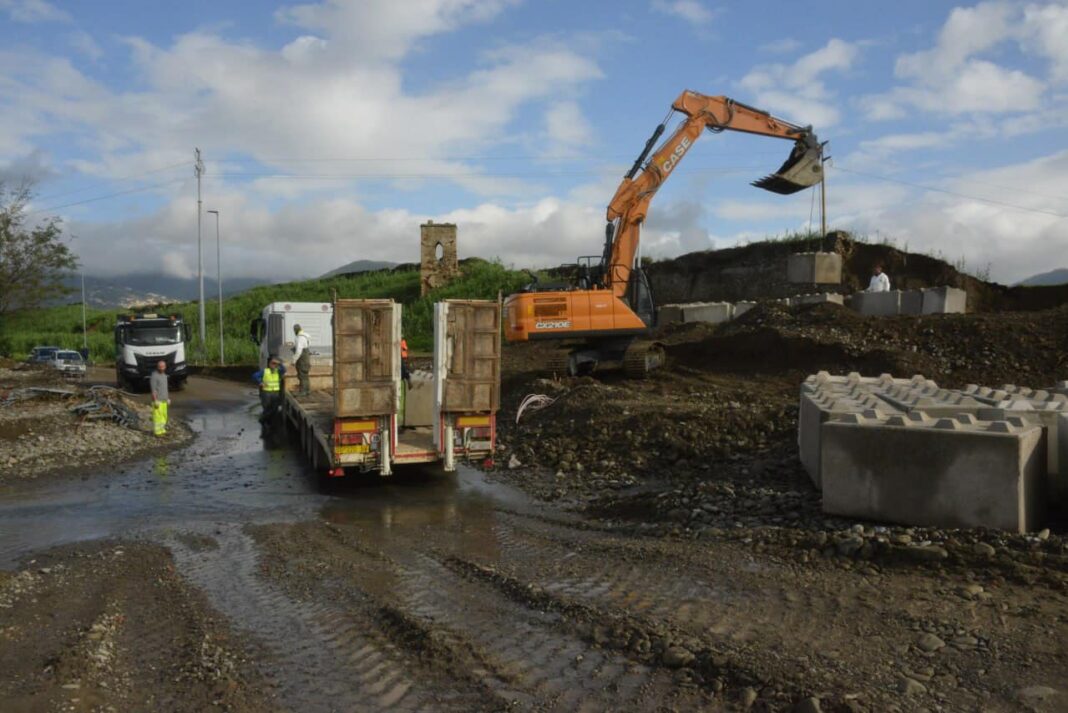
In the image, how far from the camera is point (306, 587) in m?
6.49

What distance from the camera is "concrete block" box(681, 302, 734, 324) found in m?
24.5

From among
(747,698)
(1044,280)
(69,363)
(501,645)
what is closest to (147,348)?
(69,363)

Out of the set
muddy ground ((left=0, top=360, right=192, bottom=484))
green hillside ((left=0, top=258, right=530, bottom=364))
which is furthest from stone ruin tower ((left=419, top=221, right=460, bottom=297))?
muddy ground ((left=0, top=360, right=192, bottom=484))

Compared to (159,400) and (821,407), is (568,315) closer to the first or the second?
(159,400)

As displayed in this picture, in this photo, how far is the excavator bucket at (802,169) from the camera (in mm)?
18203

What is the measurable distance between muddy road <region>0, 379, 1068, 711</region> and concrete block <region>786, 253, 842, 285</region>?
21103 millimetres

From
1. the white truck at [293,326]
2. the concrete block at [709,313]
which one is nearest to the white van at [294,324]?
the white truck at [293,326]

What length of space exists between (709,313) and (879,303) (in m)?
5.17

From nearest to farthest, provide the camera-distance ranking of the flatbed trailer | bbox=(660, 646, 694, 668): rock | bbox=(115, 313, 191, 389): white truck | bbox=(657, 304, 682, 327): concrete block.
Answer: bbox=(660, 646, 694, 668): rock < the flatbed trailer < bbox=(115, 313, 191, 389): white truck < bbox=(657, 304, 682, 327): concrete block

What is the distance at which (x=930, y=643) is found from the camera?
4.61 metres

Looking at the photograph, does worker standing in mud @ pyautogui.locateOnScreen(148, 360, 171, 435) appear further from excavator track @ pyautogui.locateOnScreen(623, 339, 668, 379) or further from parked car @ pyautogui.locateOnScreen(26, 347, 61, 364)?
parked car @ pyautogui.locateOnScreen(26, 347, 61, 364)

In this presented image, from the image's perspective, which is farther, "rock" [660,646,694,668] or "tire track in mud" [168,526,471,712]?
"rock" [660,646,694,668]

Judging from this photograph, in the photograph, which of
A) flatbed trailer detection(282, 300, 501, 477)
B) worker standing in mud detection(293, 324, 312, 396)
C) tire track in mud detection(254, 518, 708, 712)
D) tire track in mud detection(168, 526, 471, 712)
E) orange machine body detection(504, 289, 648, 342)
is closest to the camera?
tire track in mud detection(254, 518, 708, 712)

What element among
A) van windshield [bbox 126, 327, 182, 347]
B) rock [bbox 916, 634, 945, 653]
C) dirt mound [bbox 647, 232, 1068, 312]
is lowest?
rock [bbox 916, 634, 945, 653]
